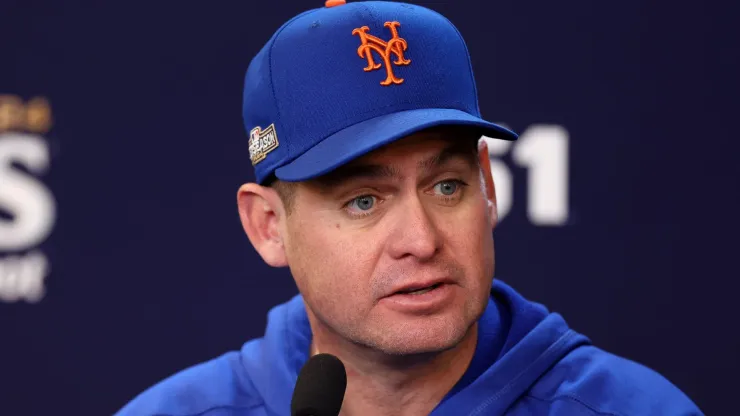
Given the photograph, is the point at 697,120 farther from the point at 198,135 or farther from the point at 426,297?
the point at 426,297

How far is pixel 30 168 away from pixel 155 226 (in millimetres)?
270

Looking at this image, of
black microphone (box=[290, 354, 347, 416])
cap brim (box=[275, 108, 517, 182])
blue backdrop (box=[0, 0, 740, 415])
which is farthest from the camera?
blue backdrop (box=[0, 0, 740, 415])

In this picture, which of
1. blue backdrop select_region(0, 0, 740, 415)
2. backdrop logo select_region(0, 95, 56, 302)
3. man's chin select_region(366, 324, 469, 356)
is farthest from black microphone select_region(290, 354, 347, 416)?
backdrop logo select_region(0, 95, 56, 302)

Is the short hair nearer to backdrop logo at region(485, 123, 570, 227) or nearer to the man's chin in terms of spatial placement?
the man's chin

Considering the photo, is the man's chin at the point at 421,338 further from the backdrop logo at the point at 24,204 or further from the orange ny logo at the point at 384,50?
the backdrop logo at the point at 24,204

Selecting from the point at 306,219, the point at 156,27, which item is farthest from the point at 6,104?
the point at 306,219

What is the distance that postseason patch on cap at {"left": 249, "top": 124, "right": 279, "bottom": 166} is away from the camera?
1.22 meters

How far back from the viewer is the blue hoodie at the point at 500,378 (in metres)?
1.23

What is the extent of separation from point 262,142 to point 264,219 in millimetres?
109

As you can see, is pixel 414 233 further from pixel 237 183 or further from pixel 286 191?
pixel 237 183

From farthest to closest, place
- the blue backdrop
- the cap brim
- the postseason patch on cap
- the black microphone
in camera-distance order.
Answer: the blue backdrop, the postseason patch on cap, the cap brim, the black microphone

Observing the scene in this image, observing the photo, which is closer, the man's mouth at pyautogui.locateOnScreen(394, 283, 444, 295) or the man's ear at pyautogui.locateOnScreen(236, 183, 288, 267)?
the man's mouth at pyautogui.locateOnScreen(394, 283, 444, 295)

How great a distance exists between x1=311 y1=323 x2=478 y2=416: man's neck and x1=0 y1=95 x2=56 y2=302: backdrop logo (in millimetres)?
984

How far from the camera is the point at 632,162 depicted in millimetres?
2021
